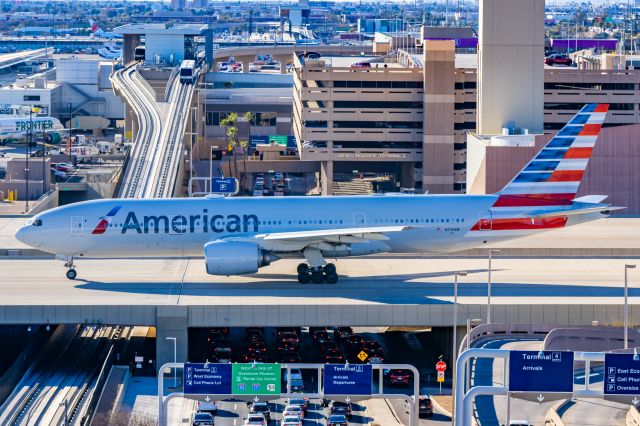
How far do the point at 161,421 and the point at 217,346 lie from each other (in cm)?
2901

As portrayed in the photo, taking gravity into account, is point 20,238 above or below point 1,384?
above

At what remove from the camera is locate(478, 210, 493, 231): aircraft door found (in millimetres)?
74938

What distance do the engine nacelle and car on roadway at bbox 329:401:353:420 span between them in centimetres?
1339

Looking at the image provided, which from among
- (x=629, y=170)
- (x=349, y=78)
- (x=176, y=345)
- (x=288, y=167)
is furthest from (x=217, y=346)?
(x=288, y=167)

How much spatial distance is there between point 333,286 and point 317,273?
1.02 meters

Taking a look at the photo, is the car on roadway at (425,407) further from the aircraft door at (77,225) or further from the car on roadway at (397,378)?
the aircraft door at (77,225)

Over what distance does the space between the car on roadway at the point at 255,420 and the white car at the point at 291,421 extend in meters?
0.75

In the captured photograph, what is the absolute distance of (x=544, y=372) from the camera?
41594 millimetres

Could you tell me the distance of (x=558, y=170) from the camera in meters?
77.2

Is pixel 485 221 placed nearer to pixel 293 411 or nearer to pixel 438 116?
pixel 293 411

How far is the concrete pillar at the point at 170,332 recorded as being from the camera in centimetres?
6844

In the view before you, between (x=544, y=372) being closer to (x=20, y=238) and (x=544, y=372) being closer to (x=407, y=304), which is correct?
(x=407, y=304)

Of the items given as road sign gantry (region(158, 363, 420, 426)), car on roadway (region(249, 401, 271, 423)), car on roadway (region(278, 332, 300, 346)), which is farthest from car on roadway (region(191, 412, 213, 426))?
road sign gantry (region(158, 363, 420, 426))

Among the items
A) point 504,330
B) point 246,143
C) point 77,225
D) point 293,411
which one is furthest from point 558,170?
point 246,143
